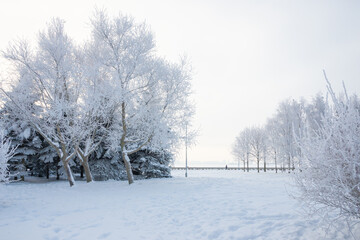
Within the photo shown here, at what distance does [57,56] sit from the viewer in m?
15.0

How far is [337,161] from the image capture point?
424 cm

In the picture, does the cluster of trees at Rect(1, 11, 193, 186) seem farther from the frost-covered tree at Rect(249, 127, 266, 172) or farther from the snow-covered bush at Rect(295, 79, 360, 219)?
the frost-covered tree at Rect(249, 127, 266, 172)

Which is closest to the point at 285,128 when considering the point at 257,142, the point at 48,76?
the point at 257,142

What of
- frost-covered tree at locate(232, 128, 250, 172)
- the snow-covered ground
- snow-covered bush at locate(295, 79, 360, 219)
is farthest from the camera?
frost-covered tree at locate(232, 128, 250, 172)

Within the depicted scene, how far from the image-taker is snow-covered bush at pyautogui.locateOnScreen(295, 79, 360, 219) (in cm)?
404

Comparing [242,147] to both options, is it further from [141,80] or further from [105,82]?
[105,82]

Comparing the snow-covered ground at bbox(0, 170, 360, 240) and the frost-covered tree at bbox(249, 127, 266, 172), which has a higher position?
the frost-covered tree at bbox(249, 127, 266, 172)

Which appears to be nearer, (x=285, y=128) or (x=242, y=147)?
(x=285, y=128)

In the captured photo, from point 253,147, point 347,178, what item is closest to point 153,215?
point 347,178

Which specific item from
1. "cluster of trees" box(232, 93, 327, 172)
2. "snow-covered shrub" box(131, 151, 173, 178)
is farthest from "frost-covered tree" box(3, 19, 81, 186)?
"cluster of trees" box(232, 93, 327, 172)

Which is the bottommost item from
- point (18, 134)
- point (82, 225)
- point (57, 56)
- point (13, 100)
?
point (82, 225)

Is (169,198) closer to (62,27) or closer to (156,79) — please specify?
(156,79)

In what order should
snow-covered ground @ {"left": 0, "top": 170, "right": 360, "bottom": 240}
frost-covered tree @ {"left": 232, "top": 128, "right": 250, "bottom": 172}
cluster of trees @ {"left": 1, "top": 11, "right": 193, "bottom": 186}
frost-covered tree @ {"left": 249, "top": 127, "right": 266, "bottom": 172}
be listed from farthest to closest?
frost-covered tree @ {"left": 232, "top": 128, "right": 250, "bottom": 172}
frost-covered tree @ {"left": 249, "top": 127, "right": 266, "bottom": 172}
cluster of trees @ {"left": 1, "top": 11, "right": 193, "bottom": 186}
snow-covered ground @ {"left": 0, "top": 170, "right": 360, "bottom": 240}

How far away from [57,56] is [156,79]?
6.19 metres
